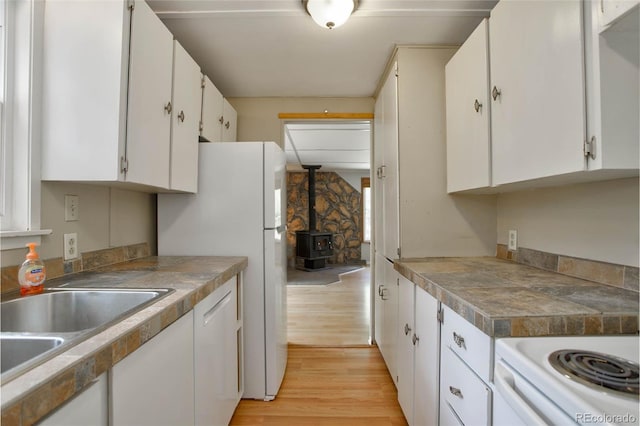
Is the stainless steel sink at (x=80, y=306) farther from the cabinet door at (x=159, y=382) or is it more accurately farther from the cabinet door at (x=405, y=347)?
the cabinet door at (x=405, y=347)

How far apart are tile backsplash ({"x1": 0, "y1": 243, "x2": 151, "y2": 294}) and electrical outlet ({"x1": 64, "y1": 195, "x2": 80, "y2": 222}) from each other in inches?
6.9

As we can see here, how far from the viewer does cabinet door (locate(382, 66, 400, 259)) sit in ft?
6.45

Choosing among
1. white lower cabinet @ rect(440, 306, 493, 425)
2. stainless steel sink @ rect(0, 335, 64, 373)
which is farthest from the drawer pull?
stainless steel sink @ rect(0, 335, 64, 373)

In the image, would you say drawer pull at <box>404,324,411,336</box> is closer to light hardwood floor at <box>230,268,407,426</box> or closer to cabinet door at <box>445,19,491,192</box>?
light hardwood floor at <box>230,268,407,426</box>

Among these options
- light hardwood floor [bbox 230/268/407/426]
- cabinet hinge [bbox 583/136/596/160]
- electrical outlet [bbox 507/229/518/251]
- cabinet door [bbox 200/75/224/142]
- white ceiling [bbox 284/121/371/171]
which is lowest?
light hardwood floor [bbox 230/268/407/426]

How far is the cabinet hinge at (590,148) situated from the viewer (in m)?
0.91

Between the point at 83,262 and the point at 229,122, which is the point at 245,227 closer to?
the point at 83,262

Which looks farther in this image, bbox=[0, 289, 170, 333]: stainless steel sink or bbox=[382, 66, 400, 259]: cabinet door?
bbox=[382, 66, 400, 259]: cabinet door

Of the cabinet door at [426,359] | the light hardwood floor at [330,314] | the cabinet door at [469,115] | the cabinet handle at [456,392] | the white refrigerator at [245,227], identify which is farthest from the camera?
the light hardwood floor at [330,314]

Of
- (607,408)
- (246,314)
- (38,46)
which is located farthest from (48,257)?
(607,408)

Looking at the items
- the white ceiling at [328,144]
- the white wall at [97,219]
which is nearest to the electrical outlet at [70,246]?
the white wall at [97,219]

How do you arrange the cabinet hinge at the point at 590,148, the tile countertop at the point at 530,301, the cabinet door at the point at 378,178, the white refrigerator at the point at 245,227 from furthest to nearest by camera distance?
the cabinet door at the point at 378,178 → the white refrigerator at the point at 245,227 → the cabinet hinge at the point at 590,148 → the tile countertop at the point at 530,301

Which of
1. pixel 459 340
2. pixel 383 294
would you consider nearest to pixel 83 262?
pixel 459 340

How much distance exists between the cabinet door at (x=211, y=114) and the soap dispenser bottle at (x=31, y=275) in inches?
45.6
